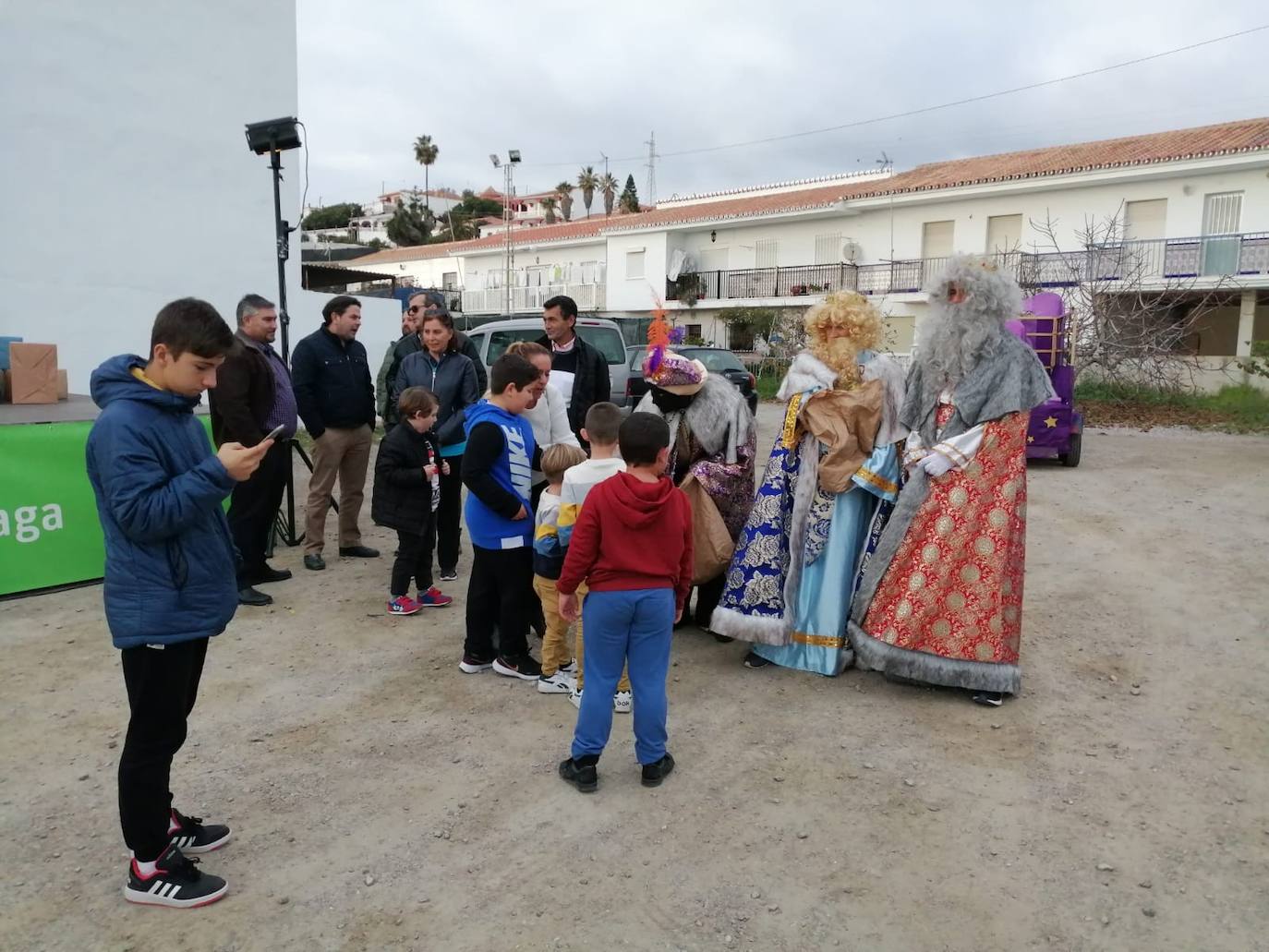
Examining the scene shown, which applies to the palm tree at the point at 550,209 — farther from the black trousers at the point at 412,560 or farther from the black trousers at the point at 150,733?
the black trousers at the point at 150,733

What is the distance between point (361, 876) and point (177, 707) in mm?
740

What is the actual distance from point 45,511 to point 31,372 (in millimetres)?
2649

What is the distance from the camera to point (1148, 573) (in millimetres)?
6105

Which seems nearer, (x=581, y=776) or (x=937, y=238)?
(x=581, y=776)

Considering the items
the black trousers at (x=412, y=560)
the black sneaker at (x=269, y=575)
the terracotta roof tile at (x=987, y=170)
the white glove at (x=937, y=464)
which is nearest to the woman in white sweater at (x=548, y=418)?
the black trousers at (x=412, y=560)

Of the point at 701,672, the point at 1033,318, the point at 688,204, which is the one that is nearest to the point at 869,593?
the point at 701,672

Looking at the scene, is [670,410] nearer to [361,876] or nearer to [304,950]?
[361,876]

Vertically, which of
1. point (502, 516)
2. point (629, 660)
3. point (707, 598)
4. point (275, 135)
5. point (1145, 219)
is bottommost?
point (707, 598)

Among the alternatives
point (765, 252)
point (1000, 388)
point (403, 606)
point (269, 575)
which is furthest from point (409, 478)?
point (765, 252)

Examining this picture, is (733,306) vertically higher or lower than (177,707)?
higher

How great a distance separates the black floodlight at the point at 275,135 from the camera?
6922mm

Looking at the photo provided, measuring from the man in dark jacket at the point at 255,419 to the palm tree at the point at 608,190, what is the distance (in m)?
55.8

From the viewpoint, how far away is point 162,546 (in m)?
2.49

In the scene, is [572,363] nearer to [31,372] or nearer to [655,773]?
[655,773]
